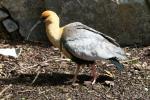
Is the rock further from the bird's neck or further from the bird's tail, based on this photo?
the bird's tail

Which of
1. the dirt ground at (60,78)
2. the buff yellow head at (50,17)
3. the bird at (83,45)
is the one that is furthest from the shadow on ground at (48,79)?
the buff yellow head at (50,17)

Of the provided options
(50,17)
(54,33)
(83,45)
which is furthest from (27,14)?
(83,45)

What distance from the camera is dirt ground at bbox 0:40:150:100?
255 inches

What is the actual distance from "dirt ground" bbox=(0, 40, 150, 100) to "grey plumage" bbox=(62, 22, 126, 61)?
1.34 feet

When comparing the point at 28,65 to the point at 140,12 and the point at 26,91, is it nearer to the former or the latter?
the point at 26,91

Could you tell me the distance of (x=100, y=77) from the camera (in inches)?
273

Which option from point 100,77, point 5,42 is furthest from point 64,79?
point 5,42

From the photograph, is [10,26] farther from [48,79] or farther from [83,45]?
[83,45]

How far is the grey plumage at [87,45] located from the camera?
6461 mm

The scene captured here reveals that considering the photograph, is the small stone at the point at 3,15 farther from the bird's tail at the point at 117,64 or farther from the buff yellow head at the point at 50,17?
the bird's tail at the point at 117,64

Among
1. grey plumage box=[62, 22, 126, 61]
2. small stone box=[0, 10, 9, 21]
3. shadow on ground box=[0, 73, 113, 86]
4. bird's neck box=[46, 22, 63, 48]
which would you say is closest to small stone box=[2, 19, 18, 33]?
small stone box=[0, 10, 9, 21]

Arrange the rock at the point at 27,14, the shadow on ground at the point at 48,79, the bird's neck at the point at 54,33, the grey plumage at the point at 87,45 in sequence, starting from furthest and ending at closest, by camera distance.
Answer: the rock at the point at 27,14 → the shadow on ground at the point at 48,79 → the bird's neck at the point at 54,33 → the grey plumage at the point at 87,45

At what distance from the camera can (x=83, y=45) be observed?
256 inches

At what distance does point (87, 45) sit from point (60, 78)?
649 millimetres
